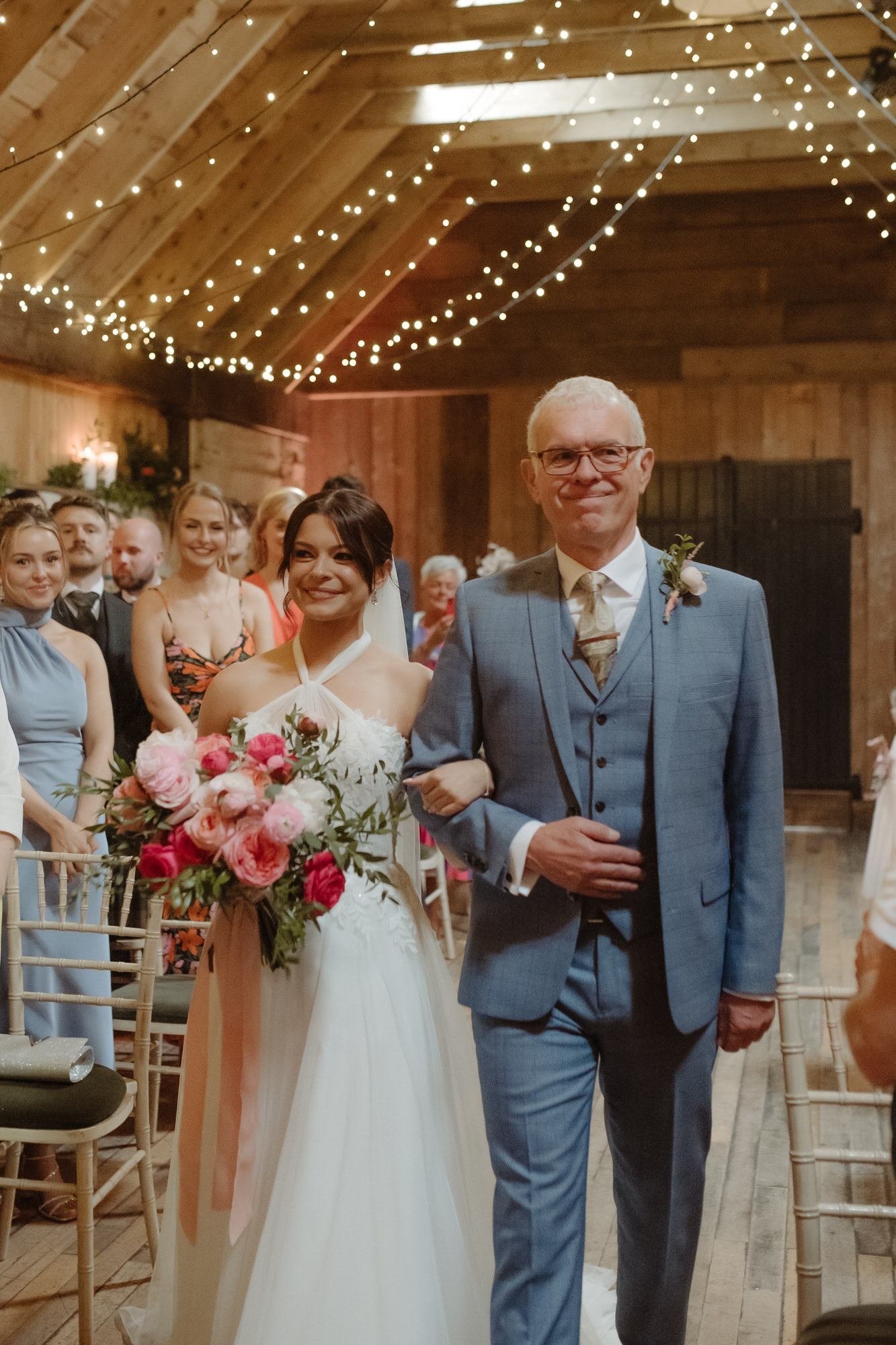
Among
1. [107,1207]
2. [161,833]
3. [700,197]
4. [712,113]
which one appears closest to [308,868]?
[161,833]

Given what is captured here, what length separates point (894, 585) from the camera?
9.14 meters

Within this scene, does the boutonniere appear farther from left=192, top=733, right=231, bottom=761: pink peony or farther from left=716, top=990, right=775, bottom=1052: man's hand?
left=192, top=733, right=231, bottom=761: pink peony

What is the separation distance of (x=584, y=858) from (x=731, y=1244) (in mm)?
1694

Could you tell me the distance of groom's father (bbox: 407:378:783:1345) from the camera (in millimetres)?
1924

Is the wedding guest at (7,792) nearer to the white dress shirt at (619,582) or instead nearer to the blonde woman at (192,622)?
the white dress shirt at (619,582)

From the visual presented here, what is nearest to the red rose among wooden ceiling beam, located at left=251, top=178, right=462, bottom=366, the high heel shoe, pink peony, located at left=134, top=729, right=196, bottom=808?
pink peony, located at left=134, top=729, right=196, bottom=808

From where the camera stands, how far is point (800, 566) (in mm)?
9172

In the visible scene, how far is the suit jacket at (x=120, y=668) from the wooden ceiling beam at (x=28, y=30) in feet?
7.75

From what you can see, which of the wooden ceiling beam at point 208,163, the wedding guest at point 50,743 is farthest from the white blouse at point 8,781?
the wooden ceiling beam at point 208,163

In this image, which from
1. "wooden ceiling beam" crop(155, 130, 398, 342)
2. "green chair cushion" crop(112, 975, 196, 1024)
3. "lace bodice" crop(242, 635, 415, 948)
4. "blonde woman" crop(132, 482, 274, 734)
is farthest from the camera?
"wooden ceiling beam" crop(155, 130, 398, 342)

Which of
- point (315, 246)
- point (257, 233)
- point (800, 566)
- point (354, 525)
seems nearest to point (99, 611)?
point (354, 525)

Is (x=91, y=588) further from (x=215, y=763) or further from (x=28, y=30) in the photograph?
(x=215, y=763)

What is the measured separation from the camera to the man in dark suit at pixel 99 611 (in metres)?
4.34

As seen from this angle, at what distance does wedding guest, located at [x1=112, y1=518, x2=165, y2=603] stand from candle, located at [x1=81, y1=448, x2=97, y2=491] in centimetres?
268
